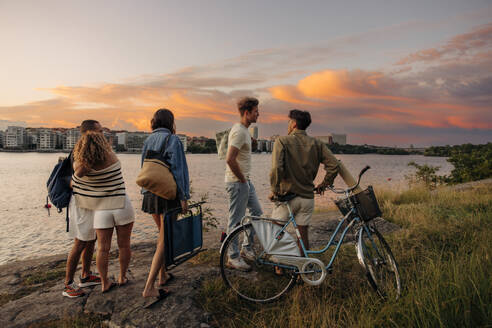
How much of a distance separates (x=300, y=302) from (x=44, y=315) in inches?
105

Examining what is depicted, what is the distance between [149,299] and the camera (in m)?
3.08

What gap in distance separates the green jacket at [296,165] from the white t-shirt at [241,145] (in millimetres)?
457

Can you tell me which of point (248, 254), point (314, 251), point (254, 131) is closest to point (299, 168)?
point (314, 251)

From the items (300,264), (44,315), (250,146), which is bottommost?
(44,315)

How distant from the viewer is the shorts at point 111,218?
3.30m

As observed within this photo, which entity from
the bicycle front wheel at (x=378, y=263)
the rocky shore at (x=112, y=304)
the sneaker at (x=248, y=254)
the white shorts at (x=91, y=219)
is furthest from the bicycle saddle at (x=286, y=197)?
the white shorts at (x=91, y=219)

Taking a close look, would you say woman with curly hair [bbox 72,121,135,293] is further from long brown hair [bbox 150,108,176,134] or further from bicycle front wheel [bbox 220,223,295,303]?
bicycle front wheel [bbox 220,223,295,303]

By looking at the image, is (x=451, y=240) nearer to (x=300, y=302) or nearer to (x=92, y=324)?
(x=300, y=302)

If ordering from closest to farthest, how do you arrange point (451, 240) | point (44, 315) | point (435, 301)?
1. point (435, 301)
2. point (44, 315)
3. point (451, 240)

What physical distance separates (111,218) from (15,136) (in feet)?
640

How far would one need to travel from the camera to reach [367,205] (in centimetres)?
304

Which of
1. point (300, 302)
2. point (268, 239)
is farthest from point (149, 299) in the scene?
point (300, 302)

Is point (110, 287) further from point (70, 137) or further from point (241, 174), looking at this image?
point (70, 137)

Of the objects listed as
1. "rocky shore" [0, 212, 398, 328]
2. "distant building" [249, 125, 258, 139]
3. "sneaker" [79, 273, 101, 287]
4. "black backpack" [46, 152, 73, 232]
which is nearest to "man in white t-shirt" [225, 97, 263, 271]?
"distant building" [249, 125, 258, 139]
